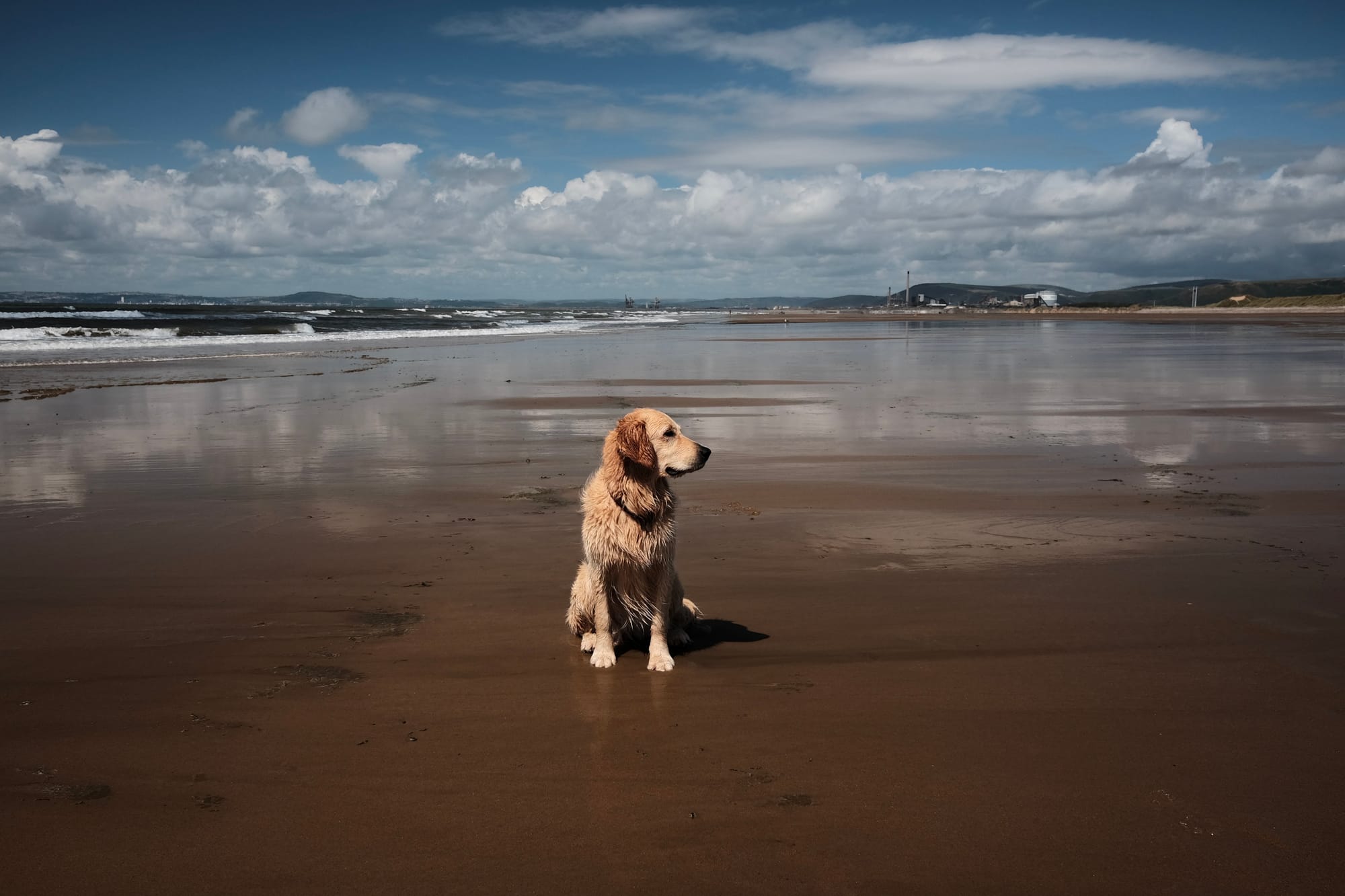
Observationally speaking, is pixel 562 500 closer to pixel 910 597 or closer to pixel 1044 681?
pixel 910 597

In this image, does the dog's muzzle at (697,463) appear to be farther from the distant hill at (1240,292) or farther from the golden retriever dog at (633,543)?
the distant hill at (1240,292)

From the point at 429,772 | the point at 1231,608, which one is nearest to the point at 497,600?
the point at 429,772

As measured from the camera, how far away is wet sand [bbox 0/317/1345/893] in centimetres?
324

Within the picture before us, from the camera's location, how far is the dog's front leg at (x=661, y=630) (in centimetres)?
505

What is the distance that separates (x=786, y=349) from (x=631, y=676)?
3220cm

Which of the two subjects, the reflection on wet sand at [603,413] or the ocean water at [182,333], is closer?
the reflection on wet sand at [603,413]

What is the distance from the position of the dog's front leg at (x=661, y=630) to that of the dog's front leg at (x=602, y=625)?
0.24 m

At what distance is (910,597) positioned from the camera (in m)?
6.01

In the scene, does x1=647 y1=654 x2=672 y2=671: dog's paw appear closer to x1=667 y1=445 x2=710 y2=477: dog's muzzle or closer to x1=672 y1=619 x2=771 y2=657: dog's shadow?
x1=672 y1=619 x2=771 y2=657: dog's shadow

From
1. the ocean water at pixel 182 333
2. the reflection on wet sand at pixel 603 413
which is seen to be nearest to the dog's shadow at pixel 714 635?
the reflection on wet sand at pixel 603 413

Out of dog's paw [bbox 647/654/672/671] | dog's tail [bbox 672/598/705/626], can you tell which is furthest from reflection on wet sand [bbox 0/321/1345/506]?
dog's paw [bbox 647/654/672/671]

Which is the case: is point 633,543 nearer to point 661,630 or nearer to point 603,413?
point 661,630

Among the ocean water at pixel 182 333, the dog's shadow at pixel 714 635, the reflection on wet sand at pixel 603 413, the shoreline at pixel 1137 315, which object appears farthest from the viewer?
the shoreline at pixel 1137 315

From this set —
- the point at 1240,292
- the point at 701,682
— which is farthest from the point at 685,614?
the point at 1240,292
